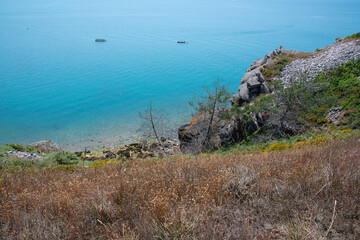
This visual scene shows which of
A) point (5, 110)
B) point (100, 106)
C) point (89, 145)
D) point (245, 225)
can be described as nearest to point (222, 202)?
point (245, 225)

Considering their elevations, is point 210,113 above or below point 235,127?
above

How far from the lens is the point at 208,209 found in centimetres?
386

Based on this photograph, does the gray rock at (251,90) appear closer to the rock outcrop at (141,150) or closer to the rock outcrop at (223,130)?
the rock outcrop at (223,130)

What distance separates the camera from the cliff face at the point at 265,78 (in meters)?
19.5

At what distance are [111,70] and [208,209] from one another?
1876 inches

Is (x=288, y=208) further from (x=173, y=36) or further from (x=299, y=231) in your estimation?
(x=173, y=36)

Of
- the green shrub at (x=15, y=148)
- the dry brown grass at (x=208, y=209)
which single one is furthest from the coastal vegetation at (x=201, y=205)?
the green shrub at (x=15, y=148)

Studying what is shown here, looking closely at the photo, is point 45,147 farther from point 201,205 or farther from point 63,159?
point 201,205

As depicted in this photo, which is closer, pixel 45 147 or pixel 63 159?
pixel 63 159

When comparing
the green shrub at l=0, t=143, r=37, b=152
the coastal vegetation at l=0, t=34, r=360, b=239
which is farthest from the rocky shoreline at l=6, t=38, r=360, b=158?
the coastal vegetation at l=0, t=34, r=360, b=239

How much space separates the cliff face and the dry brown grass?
14348 millimetres

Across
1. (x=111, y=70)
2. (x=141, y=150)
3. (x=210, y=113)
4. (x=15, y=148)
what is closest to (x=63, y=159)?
(x=15, y=148)

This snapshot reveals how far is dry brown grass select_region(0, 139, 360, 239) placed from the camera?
3.44 meters

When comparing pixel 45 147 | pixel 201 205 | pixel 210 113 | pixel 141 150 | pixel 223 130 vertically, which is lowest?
pixel 141 150
